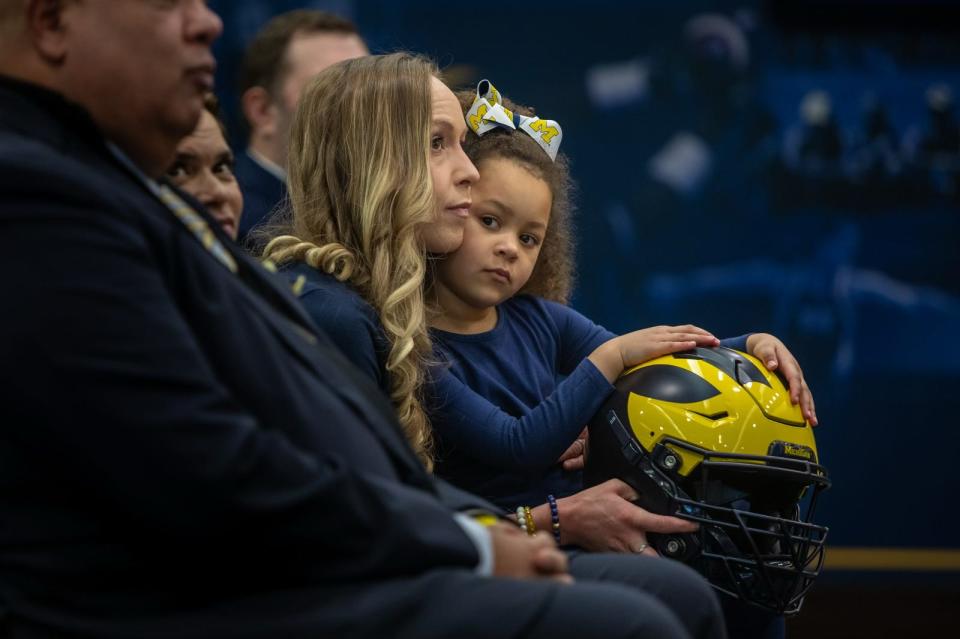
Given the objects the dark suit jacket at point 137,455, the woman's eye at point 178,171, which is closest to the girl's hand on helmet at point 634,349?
the woman's eye at point 178,171

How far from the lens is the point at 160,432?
54.0 inches

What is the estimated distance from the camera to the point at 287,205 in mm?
2781

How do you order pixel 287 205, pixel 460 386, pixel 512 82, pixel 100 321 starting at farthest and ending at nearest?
pixel 512 82, pixel 287 205, pixel 460 386, pixel 100 321

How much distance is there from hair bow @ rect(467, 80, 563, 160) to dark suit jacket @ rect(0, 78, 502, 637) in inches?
52.8

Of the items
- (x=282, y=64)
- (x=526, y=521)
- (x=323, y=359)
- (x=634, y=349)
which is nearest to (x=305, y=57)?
(x=282, y=64)

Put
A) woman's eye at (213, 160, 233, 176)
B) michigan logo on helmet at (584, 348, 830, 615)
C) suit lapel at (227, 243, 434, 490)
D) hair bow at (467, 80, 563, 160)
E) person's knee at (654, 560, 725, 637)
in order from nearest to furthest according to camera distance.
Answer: suit lapel at (227, 243, 434, 490), person's knee at (654, 560, 725, 637), michigan logo on helmet at (584, 348, 830, 615), woman's eye at (213, 160, 233, 176), hair bow at (467, 80, 563, 160)

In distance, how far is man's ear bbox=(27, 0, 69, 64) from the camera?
1546mm

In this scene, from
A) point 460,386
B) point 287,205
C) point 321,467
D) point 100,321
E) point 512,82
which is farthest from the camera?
point 512,82

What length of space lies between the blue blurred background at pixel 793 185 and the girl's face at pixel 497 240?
272 centimetres

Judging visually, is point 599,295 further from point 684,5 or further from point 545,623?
point 545,623

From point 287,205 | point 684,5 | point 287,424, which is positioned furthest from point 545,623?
point 684,5

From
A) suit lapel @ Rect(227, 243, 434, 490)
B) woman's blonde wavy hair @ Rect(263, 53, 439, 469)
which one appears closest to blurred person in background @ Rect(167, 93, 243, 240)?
woman's blonde wavy hair @ Rect(263, 53, 439, 469)

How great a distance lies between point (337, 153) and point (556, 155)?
0.59 meters

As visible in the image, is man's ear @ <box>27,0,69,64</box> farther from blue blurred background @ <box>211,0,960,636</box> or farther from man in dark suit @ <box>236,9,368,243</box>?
blue blurred background @ <box>211,0,960,636</box>
